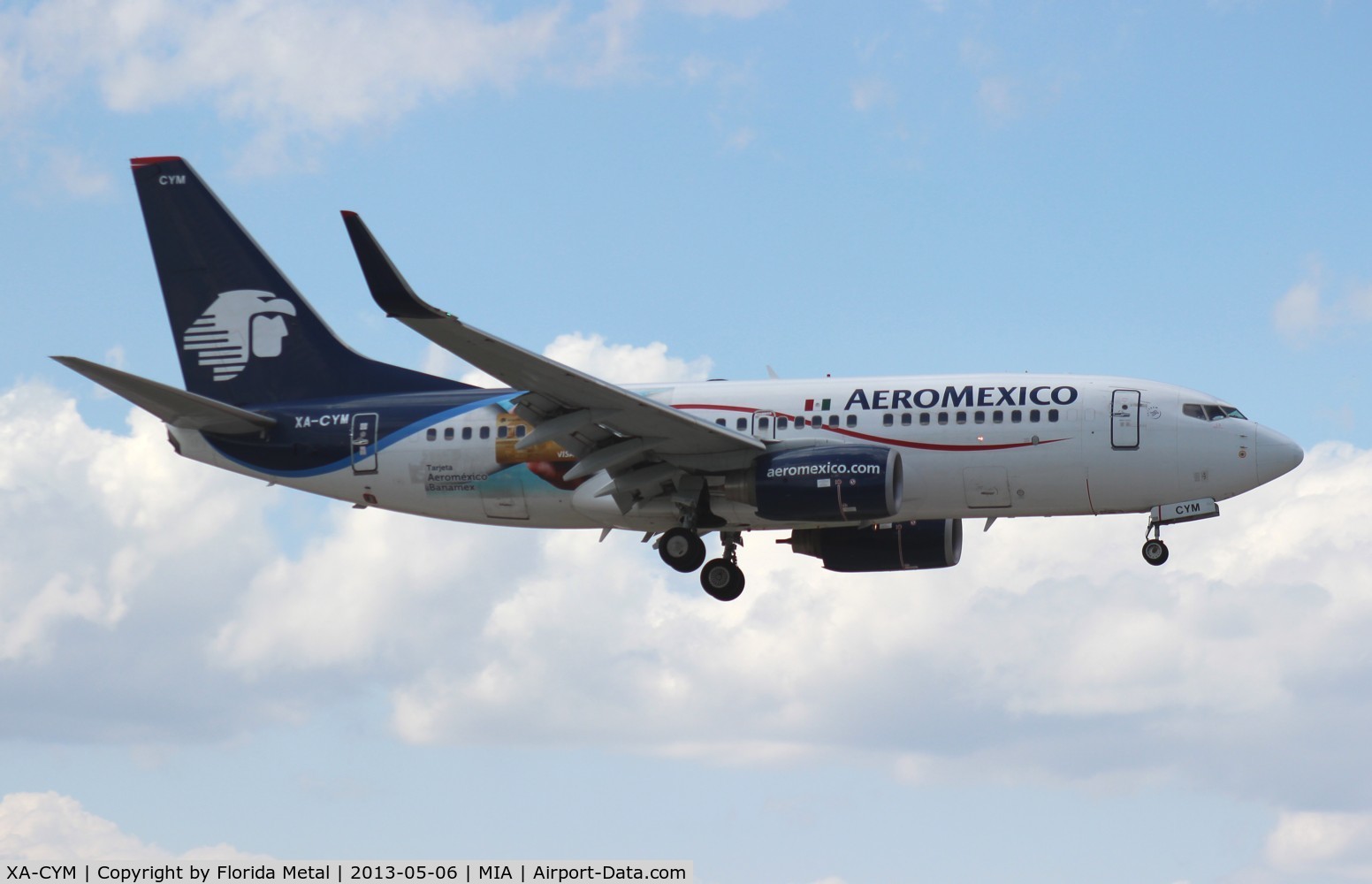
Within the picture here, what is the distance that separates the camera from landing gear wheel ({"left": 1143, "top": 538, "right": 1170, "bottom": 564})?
38.1 meters

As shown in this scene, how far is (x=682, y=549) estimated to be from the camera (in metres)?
40.2

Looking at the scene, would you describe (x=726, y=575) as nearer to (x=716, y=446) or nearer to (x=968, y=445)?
(x=716, y=446)

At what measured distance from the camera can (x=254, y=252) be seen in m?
46.2

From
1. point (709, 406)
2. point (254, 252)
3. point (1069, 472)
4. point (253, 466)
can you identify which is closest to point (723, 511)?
point (709, 406)

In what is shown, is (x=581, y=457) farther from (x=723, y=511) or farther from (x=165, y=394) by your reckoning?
(x=165, y=394)

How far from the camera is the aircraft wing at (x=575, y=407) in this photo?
3197cm

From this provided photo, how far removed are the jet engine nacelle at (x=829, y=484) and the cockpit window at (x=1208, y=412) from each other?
6306mm

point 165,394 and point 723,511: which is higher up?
point 165,394

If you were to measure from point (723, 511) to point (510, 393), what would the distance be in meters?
5.84

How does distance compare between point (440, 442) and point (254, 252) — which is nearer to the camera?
point (440, 442)

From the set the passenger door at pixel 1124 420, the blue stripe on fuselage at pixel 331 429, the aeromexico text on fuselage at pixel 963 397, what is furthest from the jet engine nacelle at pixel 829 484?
the blue stripe on fuselage at pixel 331 429

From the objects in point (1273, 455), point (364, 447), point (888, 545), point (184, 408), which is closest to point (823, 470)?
point (888, 545)

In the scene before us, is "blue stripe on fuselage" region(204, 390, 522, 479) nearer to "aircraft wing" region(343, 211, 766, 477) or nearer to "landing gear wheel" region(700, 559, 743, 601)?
"aircraft wing" region(343, 211, 766, 477)

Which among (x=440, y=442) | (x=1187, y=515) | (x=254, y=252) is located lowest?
(x=1187, y=515)
